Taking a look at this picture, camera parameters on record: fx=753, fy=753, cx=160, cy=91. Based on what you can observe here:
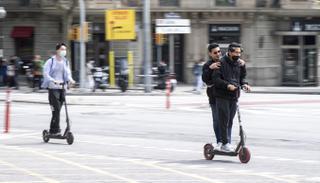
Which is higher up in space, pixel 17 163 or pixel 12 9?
pixel 12 9

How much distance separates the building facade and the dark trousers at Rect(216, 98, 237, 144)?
→ 98.8 ft

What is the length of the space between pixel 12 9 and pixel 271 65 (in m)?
15.1

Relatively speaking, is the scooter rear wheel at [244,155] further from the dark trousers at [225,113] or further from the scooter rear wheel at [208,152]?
the scooter rear wheel at [208,152]

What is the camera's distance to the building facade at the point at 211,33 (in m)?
42.0

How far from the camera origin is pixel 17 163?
11047 millimetres

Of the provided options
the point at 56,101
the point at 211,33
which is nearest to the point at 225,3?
the point at 211,33

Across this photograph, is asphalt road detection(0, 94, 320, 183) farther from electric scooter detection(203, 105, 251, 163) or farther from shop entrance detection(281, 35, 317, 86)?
shop entrance detection(281, 35, 317, 86)

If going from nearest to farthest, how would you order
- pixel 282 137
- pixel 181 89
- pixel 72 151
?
pixel 72 151, pixel 282 137, pixel 181 89

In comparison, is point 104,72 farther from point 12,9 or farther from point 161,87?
point 12,9

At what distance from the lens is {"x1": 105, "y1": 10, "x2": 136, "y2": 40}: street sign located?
36.2m

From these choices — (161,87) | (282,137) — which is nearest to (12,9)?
(161,87)

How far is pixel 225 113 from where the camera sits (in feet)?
36.6

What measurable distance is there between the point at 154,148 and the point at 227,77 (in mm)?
2867

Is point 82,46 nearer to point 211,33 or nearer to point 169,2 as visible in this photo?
point 169,2
